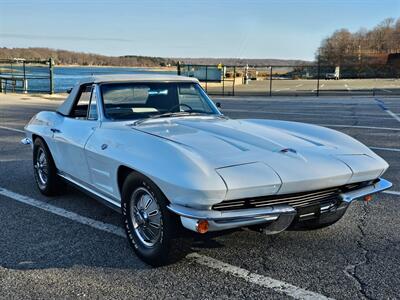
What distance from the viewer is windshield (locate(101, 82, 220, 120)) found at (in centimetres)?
465

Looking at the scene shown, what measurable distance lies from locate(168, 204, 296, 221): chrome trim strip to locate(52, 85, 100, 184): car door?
162cm

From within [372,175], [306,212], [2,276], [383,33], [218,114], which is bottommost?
[2,276]

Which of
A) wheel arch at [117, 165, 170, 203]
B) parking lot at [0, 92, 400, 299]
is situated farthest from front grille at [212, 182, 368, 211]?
wheel arch at [117, 165, 170, 203]

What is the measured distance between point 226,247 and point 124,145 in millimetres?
1244

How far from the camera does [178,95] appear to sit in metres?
5.04

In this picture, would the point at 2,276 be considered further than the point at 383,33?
No

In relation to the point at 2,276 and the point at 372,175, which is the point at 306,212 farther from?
the point at 2,276

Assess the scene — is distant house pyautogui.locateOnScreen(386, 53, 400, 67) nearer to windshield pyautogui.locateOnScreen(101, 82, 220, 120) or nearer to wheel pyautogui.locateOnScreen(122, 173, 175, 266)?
windshield pyautogui.locateOnScreen(101, 82, 220, 120)

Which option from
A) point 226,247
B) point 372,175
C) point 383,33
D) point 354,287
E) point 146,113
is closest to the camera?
point 354,287

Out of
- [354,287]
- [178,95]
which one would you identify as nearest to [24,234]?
[178,95]

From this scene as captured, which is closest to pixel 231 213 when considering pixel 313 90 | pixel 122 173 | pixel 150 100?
pixel 122 173

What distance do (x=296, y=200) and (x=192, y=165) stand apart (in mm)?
830

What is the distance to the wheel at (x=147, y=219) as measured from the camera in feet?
11.0

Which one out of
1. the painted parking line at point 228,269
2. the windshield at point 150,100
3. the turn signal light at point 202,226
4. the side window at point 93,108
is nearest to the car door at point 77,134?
the side window at point 93,108
